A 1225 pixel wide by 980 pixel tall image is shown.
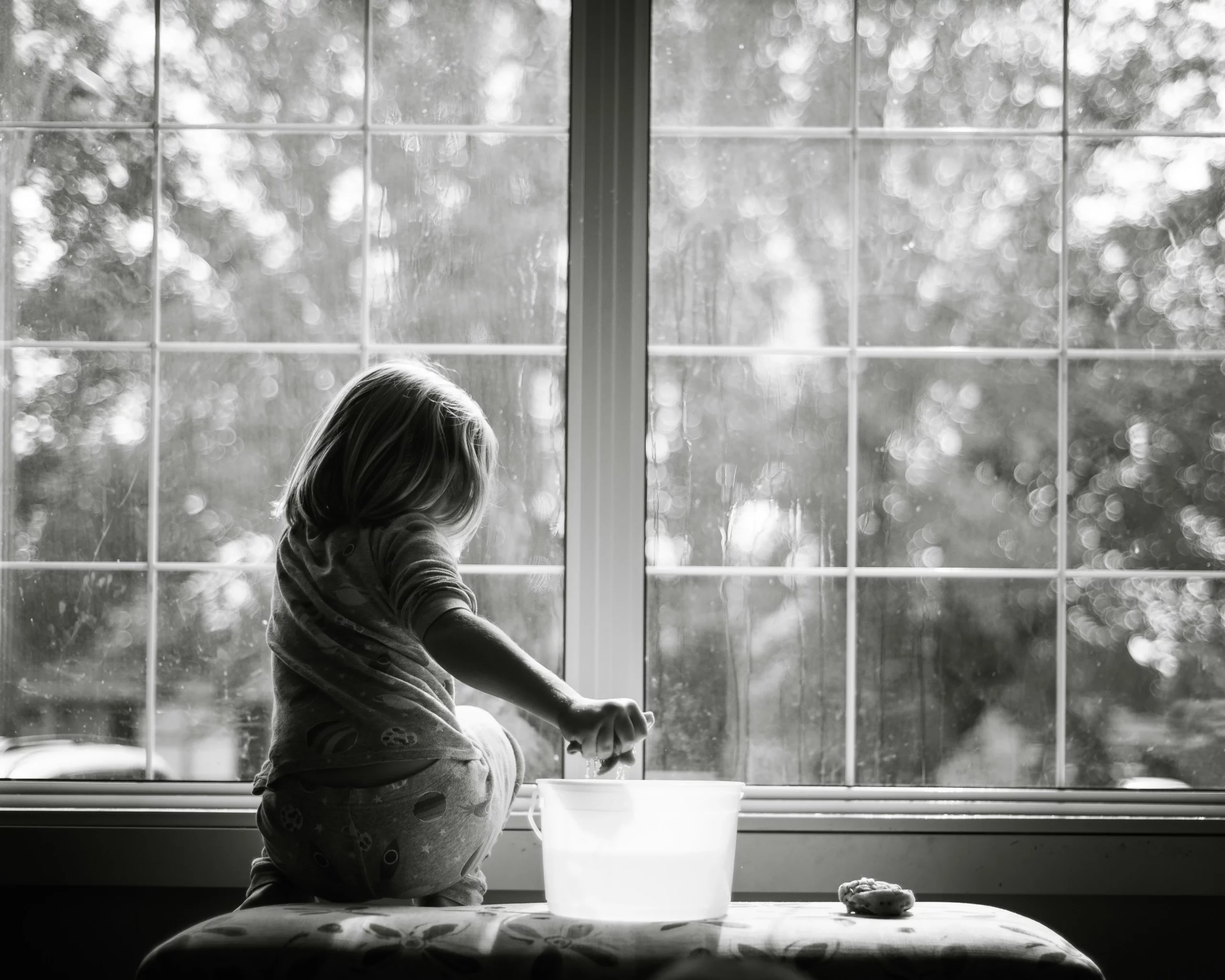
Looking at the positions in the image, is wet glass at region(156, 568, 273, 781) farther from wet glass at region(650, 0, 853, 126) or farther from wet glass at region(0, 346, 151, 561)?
wet glass at region(650, 0, 853, 126)

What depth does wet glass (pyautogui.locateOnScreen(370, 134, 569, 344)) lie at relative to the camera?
1639 millimetres

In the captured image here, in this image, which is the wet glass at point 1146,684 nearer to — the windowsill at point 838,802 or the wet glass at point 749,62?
the windowsill at point 838,802

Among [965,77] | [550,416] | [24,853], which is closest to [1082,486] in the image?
[965,77]

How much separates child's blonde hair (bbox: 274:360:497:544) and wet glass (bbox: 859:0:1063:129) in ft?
2.75

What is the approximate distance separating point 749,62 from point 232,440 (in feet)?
3.24

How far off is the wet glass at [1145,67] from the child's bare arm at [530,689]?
121 centimetres

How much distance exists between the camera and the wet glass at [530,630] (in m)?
1.60

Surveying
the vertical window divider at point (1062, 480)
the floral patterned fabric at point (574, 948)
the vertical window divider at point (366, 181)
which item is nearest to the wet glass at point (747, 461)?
the vertical window divider at point (1062, 480)

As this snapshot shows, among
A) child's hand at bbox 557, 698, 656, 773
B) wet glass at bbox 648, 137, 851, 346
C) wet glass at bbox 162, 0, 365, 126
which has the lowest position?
child's hand at bbox 557, 698, 656, 773

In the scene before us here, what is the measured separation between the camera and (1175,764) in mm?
1588

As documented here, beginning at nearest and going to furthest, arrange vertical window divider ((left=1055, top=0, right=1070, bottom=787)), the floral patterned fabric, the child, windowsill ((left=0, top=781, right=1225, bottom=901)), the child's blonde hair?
the floral patterned fabric → the child → the child's blonde hair → windowsill ((left=0, top=781, right=1225, bottom=901)) → vertical window divider ((left=1055, top=0, right=1070, bottom=787))

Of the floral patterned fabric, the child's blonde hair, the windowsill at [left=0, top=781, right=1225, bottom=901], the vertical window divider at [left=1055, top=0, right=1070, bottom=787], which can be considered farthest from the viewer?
the vertical window divider at [left=1055, top=0, right=1070, bottom=787]

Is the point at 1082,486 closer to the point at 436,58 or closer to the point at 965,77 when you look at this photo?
the point at 965,77

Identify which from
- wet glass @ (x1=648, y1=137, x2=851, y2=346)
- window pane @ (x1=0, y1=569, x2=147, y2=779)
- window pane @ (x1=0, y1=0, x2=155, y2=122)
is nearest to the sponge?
wet glass @ (x1=648, y1=137, x2=851, y2=346)
